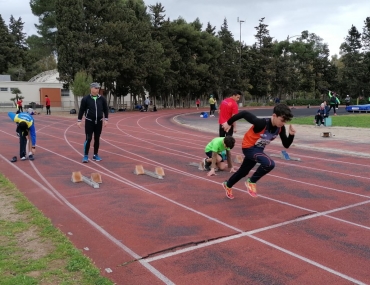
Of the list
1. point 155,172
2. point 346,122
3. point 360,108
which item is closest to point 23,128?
point 155,172

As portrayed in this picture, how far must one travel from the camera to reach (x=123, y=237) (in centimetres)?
479

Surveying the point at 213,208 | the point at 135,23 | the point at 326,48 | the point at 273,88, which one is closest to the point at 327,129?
the point at 213,208

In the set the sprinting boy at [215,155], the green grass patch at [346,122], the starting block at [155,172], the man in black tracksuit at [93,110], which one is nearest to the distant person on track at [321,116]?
the green grass patch at [346,122]

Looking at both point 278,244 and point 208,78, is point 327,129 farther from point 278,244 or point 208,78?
point 208,78

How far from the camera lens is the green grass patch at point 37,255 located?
361cm

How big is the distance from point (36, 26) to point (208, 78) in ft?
106

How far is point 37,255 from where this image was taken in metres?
4.18

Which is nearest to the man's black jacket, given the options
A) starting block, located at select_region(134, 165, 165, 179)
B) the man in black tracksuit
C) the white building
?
the man in black tracksuit

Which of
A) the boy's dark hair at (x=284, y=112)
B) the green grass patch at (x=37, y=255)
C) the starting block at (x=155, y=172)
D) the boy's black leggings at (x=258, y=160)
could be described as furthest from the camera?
the starting block at (x=155, y=172)

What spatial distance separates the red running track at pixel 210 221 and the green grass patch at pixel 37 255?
188mm

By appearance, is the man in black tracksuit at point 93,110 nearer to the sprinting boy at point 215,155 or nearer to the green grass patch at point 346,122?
the sprinting boy at point 215,155

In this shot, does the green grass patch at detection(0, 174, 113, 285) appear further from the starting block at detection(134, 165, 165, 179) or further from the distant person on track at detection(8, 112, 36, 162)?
the distant person on track at detection(8, 112, 36, 162)

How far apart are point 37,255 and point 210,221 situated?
2279 millimetres

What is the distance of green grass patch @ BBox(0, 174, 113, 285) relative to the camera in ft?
11.8
